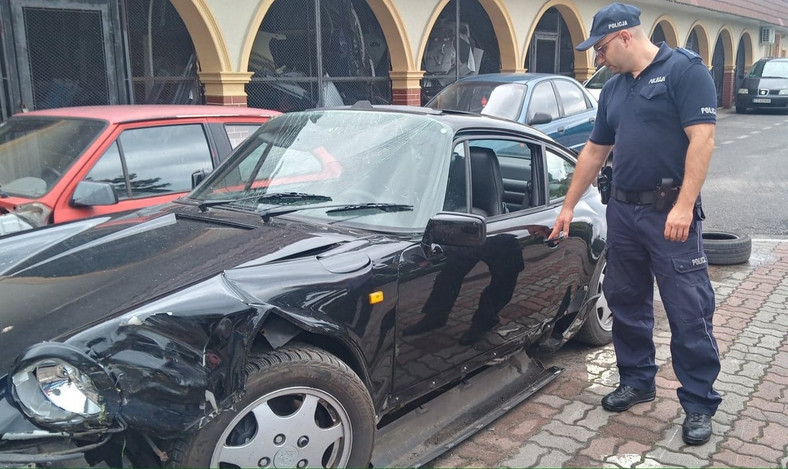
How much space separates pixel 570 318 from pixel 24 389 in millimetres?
2909

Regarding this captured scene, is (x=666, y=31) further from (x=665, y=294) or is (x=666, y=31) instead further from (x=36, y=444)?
(x=36, y=444)

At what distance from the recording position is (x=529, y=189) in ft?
13.0

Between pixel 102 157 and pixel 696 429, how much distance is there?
3722 mm

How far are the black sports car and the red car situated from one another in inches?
31.5

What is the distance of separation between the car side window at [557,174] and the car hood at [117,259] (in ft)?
5.20

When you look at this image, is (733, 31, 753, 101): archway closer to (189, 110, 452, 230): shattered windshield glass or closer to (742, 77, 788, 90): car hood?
(742, 77, 788, 90): car hood

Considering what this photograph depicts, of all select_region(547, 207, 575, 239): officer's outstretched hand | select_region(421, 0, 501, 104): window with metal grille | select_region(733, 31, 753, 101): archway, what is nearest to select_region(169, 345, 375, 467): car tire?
select_region(547, 207, 575, 239): officer's outstretched hand

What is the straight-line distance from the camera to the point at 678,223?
3.19 metres

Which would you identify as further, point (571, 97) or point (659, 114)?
point (571, 97)

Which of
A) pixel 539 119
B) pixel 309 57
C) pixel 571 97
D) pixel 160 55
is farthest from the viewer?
pixel 309 57

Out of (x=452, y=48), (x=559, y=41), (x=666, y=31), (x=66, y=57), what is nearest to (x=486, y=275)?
(x=66, y=57)

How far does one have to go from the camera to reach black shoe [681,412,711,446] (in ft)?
10.9

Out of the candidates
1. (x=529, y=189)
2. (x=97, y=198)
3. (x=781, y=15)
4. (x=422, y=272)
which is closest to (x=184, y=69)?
(x=97, y=198)

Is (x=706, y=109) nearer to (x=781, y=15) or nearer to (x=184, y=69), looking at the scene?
(x=184, y=69)
